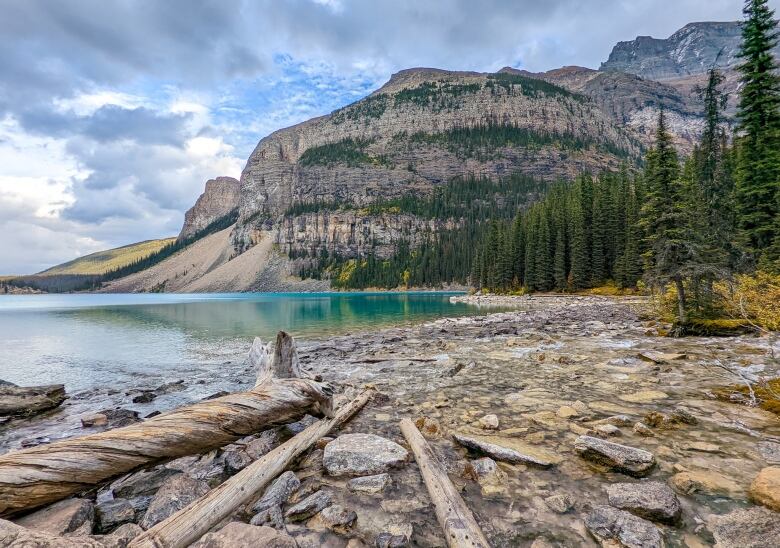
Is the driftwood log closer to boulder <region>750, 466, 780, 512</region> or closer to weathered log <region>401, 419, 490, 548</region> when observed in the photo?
weathered log <region>401, 419, 490, 548</region>

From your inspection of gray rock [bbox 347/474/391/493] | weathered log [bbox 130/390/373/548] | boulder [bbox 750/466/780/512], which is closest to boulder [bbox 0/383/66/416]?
weathered log [bbox 130/390/373/548]

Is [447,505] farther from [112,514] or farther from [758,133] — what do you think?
[758,133]

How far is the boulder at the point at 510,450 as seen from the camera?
4906 millimetres

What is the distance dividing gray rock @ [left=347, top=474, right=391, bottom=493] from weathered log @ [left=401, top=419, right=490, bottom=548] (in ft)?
1.67

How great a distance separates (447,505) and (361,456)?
1.69 m

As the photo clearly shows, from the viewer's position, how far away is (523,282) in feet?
227

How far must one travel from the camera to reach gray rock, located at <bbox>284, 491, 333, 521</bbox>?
3.92 meters

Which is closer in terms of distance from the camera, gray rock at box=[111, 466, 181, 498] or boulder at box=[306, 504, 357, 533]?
boulder at box=[306, 504, 357, 533]

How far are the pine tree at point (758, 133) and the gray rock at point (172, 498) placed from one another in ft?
102

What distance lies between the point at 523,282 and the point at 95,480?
71.1 metres

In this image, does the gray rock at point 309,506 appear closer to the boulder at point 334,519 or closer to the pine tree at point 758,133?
the boulder at point 334,519

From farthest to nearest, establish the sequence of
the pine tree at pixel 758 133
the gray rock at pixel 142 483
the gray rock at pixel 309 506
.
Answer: the pine tree at pixel 758 133, the gray rock at pixel 142 483, the gray rock at pixel 309 506

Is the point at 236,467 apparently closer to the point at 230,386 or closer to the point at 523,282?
the point at 230,386

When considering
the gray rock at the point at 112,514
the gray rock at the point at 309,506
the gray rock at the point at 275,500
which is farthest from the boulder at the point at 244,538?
the gray rock at the point at 112,514
